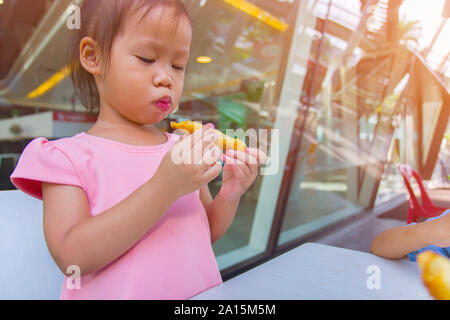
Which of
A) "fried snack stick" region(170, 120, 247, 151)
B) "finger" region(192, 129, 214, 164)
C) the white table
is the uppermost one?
"finger" region(192, 129, 214, 164)

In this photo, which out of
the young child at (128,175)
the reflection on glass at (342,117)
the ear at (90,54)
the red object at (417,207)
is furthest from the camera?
the reflection on glass at (342,117)

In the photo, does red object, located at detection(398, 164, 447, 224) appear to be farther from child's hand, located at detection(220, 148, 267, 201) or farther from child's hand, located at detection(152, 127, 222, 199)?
child's hand, located at detection(152, 127, 222, 199)

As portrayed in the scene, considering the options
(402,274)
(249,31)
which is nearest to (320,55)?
(249,31)

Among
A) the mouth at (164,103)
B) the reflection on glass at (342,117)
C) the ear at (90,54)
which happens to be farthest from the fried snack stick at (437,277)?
the reflection on glass at (342,117)

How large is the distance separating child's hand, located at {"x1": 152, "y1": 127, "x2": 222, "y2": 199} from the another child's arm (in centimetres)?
47

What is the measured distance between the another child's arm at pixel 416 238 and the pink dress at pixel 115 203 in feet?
1.34

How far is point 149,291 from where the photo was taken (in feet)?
1.61

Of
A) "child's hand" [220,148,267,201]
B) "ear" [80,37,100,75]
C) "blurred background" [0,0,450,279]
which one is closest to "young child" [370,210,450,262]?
"child's hand" [220,148,267,201]

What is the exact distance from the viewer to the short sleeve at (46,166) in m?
0.46

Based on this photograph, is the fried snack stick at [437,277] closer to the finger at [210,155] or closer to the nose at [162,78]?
the finger at [210,155]

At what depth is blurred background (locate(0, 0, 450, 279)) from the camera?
2.28m

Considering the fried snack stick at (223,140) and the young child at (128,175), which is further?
the fried snack stick at (223,140)

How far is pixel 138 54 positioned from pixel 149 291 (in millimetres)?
385
